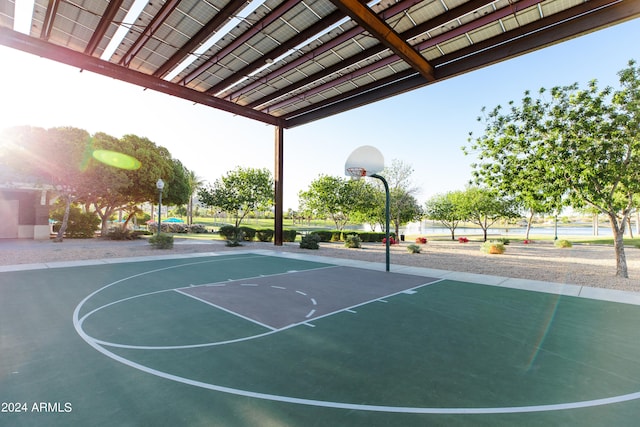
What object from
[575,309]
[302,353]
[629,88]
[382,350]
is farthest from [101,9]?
[629,88]

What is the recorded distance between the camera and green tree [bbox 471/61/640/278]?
11.1m

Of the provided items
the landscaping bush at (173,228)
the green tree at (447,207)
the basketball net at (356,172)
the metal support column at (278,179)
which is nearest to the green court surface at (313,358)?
the basketball net at (356,172)

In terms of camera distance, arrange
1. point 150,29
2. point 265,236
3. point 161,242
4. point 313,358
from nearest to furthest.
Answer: point 313,358 < point 150,29 < point 161,242 < point 265,236

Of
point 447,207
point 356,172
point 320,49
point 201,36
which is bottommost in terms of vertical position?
Answer: point 447,207

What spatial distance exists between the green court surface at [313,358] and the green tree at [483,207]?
29.7 meters

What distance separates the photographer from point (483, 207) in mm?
35875

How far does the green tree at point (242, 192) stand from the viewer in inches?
1204

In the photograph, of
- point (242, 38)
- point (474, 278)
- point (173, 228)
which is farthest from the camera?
point (173, 228)

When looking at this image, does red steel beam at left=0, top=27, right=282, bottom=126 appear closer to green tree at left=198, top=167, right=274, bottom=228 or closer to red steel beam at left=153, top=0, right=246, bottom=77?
red steel beam at left=153, top=0, right=246, bottom=77

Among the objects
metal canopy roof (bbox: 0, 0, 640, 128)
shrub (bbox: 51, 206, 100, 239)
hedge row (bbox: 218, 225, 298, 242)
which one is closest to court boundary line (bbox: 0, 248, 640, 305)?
metal canopy roof (bbox: 0, 0, 640, 128)

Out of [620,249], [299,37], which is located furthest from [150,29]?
[620,249]

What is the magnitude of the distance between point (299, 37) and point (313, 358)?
1198 cm

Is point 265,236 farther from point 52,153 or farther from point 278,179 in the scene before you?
point 52,153

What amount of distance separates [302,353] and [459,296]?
595cm
